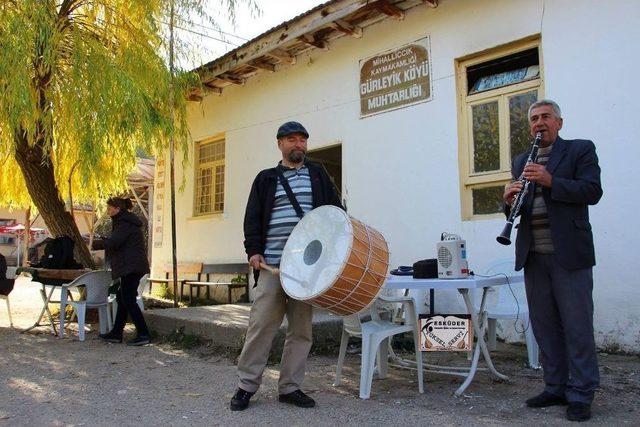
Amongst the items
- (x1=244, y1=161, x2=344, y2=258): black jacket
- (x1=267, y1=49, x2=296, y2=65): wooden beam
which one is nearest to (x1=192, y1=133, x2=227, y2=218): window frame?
(x1=267, y1=49, x2=296, y2=65): wooden beam

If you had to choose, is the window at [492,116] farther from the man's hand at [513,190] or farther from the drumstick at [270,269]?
the drumstick at [270,269]

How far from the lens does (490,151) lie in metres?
6.04

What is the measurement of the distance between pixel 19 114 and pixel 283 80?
3775mm

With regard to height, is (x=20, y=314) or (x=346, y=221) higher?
(x=346, y=221)

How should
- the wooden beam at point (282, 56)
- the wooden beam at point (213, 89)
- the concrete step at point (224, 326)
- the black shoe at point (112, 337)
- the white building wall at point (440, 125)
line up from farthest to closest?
the wooden beam at point (213, 89) → the wooden beam at point (282, 56) → the black shoe at point (112, 337) → the concrete step at point (224, 326) → the white building wall at point (440, 125)

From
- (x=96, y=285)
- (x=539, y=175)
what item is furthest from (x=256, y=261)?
(x=96, y=285)

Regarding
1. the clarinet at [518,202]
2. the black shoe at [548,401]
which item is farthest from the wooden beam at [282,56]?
the black shoe at [548,401]

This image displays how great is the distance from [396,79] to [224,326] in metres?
3.62

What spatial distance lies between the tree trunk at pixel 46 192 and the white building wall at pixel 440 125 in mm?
2364

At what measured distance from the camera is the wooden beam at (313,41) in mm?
7523

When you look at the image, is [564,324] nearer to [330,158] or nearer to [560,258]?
[560,258]

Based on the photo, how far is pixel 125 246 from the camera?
20.3 ft

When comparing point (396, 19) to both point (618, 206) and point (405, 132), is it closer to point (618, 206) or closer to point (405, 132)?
point (405, 132)

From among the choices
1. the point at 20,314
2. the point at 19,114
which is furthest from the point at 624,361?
the point at 20,314
